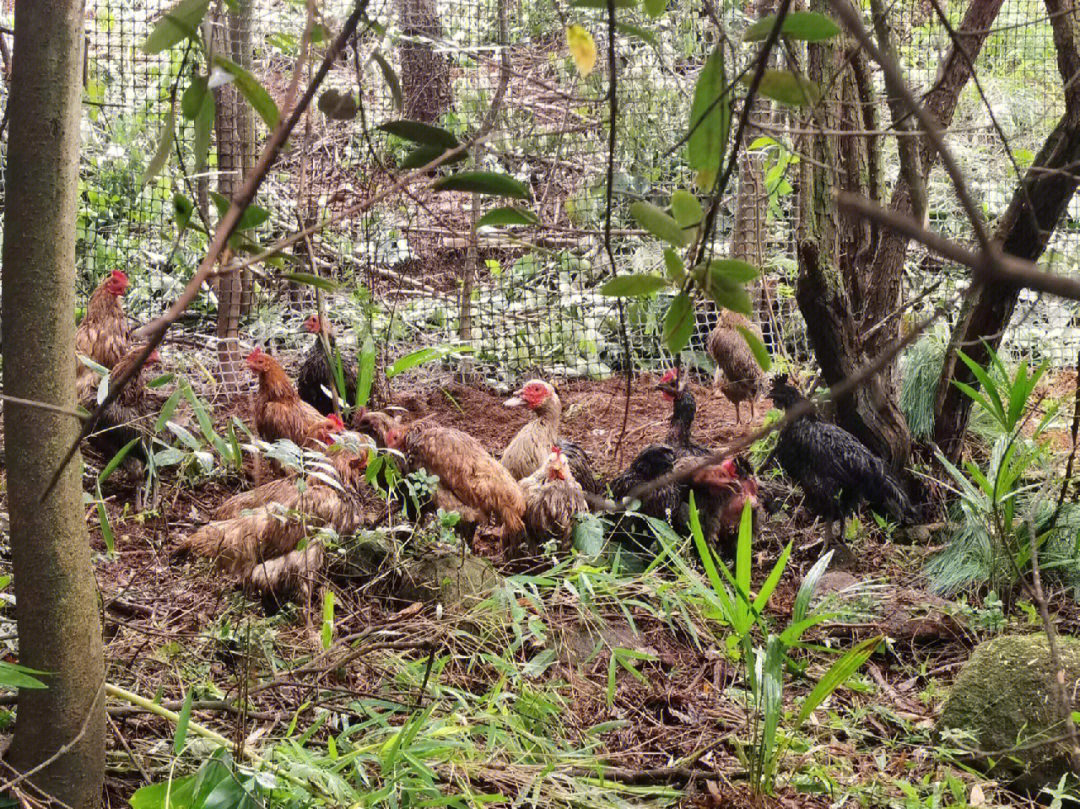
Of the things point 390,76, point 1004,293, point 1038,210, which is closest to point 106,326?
point 1004,293

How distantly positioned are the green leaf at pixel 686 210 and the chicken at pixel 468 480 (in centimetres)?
347

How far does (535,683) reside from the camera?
335 centimetres

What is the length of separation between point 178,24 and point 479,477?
3.59 meters

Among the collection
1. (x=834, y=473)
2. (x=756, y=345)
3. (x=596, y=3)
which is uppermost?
(x=596, y=3)

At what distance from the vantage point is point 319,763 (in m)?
2.45

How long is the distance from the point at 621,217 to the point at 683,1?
5.01 ft

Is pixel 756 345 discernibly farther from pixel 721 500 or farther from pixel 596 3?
pixel 721 500

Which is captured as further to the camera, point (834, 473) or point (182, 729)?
point (834, 473)

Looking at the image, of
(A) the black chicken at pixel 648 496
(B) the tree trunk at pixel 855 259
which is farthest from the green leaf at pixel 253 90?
(B) the tree trunk at pixel 855 259

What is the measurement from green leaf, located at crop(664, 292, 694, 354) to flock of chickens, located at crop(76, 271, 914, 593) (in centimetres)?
260

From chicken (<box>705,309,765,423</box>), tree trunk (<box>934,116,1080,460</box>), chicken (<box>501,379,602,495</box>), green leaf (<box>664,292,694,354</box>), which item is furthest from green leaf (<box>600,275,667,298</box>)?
chicken (<box>705,309,765,423</box>)

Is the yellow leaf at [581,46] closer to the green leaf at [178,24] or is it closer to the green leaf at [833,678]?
the green leaf at [178,24]

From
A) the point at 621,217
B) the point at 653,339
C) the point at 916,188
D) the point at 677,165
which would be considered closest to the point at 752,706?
the point at 916,188

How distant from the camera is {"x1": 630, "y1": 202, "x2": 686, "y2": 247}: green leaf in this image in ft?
3.41
